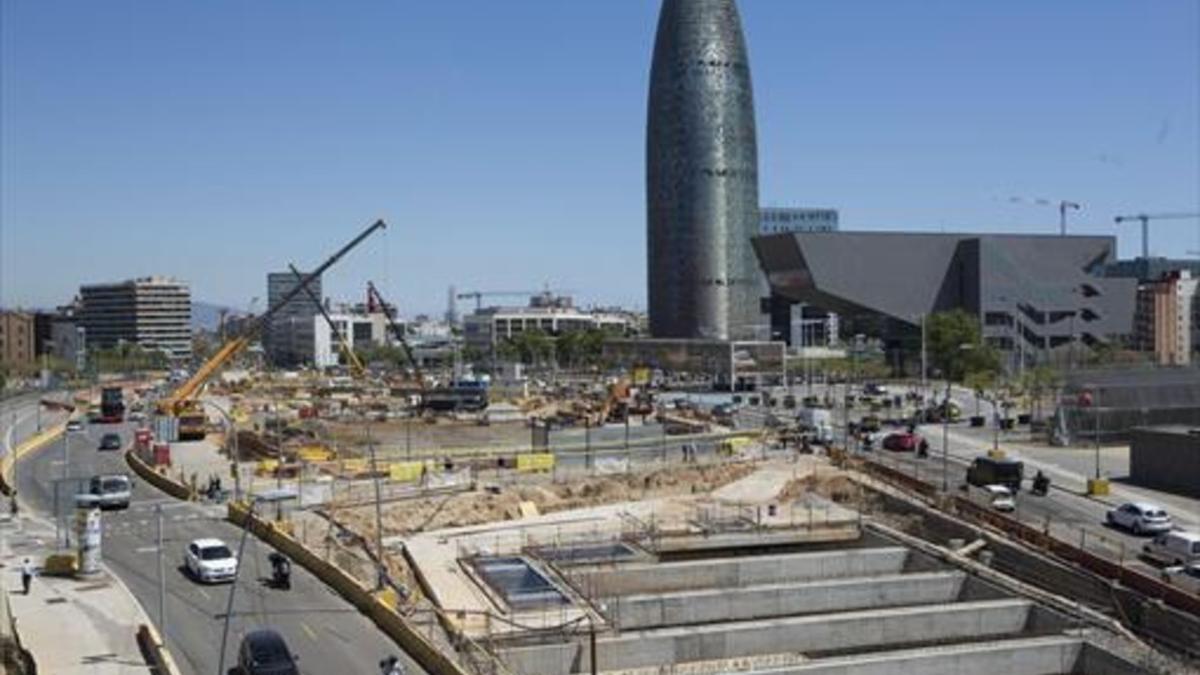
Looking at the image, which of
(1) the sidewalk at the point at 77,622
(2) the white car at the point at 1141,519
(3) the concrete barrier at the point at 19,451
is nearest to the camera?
(1) the sidewalk at the point at 77,622

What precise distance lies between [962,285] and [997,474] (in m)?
111

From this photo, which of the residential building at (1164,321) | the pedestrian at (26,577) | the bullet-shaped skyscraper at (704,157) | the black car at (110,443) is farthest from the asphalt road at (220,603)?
the residential building at (1164,321)

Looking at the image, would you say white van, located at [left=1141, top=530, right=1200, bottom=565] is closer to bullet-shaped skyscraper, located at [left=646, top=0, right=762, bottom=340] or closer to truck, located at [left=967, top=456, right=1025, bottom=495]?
truck, located at [left=967, top=456, right=1025, bottom=495]

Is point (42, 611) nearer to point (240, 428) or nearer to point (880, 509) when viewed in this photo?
point (880, 509)

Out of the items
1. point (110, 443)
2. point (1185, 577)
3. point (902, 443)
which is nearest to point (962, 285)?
point (902, 443)

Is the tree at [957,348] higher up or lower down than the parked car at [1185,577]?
higher up

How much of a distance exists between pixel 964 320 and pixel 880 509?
85.8 meters

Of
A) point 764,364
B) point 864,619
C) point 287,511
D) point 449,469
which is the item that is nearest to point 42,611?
point 287,511

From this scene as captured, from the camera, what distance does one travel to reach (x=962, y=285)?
16338cm

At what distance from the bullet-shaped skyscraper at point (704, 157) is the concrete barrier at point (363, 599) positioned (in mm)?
154041

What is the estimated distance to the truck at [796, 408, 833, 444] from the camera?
246 feet

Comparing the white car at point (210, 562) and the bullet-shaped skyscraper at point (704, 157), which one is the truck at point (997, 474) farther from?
the bullet-shaped skyscraper at point (704, 157)

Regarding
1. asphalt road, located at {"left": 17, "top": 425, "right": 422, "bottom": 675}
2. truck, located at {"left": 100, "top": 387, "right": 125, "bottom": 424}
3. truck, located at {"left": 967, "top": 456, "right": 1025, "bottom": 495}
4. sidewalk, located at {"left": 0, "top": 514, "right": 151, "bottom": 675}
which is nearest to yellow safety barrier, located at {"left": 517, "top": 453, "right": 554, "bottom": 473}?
asphalt road, located at {"left": 17, "top": 425, "right": 422, "bottom": 675}

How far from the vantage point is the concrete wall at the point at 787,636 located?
35.5 m
